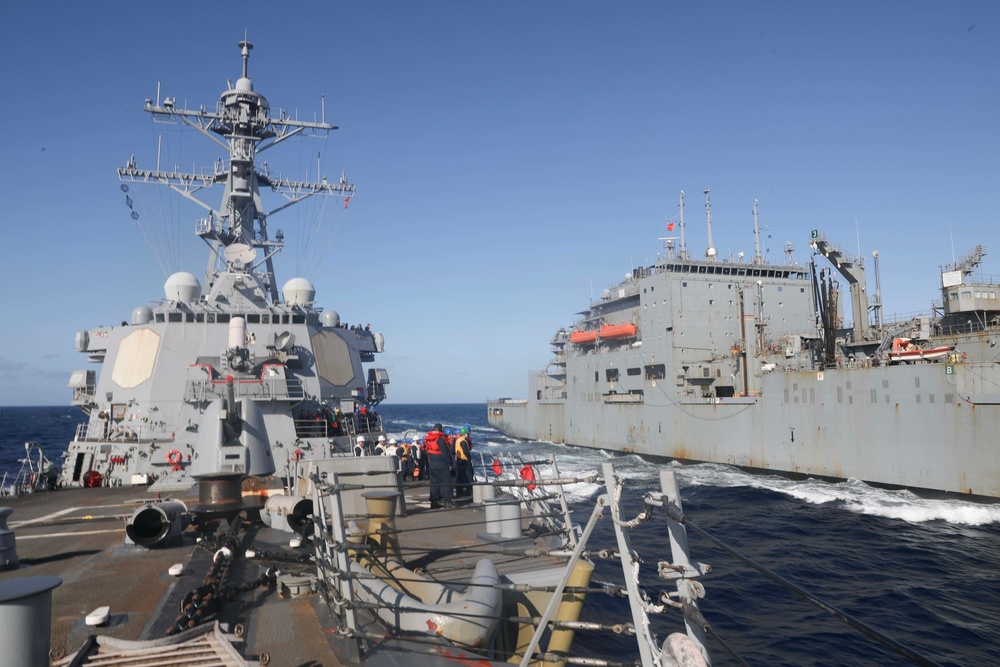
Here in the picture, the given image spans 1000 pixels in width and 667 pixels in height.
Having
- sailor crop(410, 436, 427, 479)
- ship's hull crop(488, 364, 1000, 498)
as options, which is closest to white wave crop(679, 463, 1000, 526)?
ship's hull crop(488, 364, 1000, 498)

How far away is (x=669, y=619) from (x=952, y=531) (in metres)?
12.2

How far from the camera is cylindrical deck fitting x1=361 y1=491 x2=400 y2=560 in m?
7.20

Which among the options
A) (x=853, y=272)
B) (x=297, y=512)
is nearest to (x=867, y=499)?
(x=853, y=272)

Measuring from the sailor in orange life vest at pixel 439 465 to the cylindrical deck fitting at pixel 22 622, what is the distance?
29.2ft

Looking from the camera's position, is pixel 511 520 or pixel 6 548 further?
pixel 511 520

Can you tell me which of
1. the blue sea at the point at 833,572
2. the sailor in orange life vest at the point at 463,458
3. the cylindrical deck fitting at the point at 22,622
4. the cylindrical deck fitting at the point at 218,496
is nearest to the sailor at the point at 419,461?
the blue sea at the point at 833,572

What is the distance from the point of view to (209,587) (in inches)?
248

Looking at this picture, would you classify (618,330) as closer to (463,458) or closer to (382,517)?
(463,458)

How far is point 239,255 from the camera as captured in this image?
19797mm

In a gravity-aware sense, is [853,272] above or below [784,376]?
above

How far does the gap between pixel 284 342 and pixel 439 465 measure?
7.44 m

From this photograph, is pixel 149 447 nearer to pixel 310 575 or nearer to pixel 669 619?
pixel 310 575

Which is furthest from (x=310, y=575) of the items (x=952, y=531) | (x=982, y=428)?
(x=982, y=428)

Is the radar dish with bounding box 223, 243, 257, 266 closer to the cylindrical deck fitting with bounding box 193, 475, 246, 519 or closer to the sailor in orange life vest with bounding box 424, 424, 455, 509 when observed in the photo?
the sailor in orange life vest with bounding box 424, 424, 455, 509
